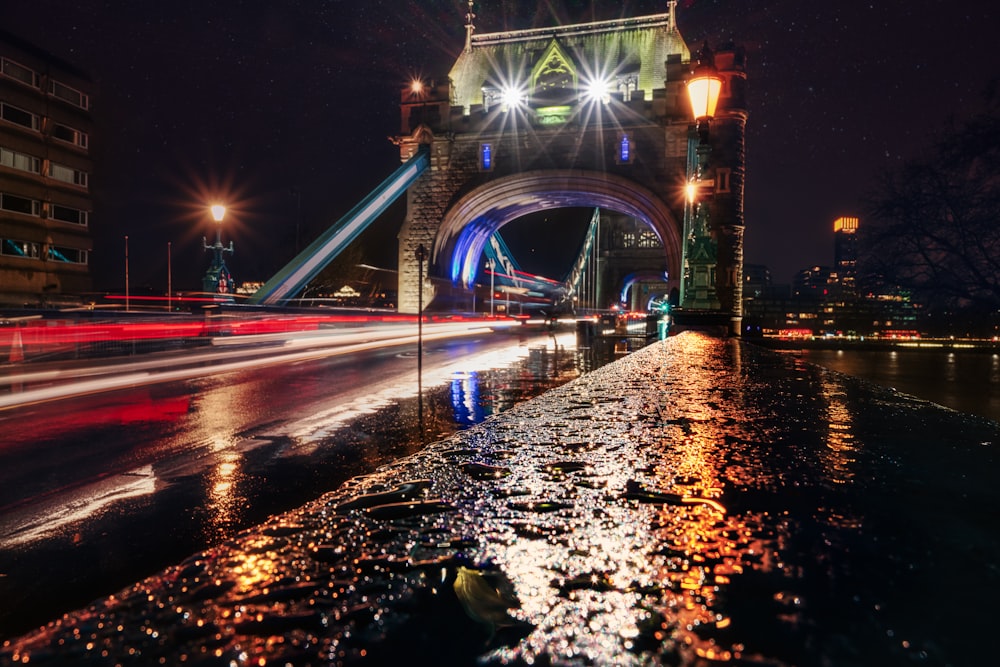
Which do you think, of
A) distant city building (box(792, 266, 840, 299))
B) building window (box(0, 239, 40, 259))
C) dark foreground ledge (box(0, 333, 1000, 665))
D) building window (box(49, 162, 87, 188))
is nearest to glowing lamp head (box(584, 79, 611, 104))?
dark foreground ledge (box(0, 333, 1000, 665))

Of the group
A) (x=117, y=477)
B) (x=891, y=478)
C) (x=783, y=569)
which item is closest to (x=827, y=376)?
(x=891, y=478)

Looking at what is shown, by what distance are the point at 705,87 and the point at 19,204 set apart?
143 ft

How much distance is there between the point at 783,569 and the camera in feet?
3.15

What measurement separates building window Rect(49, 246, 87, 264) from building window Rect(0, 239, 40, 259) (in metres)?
0.85

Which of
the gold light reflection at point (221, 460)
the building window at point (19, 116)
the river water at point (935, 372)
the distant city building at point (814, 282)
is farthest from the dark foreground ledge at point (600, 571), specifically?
the distant city building at point (814, 282)

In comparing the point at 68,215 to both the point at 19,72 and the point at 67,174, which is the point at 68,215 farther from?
the point at 19,72

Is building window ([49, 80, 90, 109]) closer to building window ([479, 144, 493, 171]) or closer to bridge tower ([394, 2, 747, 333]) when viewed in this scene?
bridge tower ([394, 2, 747, 333])

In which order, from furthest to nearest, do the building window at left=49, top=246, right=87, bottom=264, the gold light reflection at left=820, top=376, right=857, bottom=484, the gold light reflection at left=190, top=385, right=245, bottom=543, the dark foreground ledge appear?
the building window at left=49, top=246, right=87, bottom=264 → the gold light reflection at left=190, top=385, right=245, bottom=543 → the gold light reflection at left=820, top=376, right=857, bottom=484 → the dark foreground ledge

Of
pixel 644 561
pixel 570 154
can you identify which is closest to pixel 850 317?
pixel 570 154

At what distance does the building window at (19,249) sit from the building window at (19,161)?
450 cm

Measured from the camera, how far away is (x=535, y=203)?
124 feet

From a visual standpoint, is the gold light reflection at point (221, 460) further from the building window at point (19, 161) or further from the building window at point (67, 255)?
the building window at point (67, 255)

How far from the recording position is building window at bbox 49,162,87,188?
3928 cm

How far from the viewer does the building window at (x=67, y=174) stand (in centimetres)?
3928
